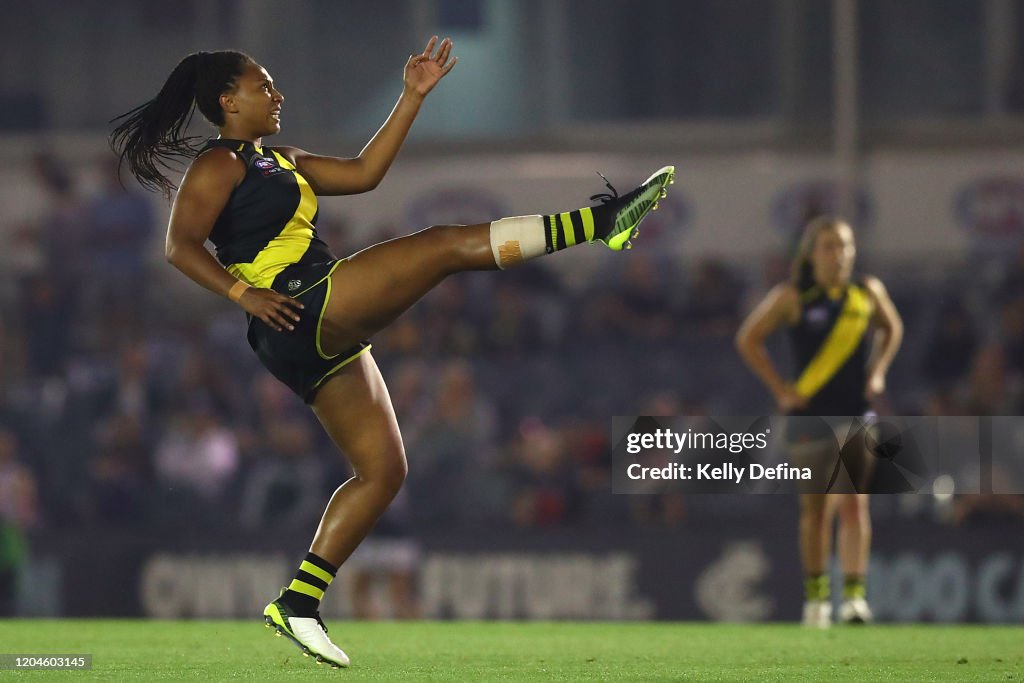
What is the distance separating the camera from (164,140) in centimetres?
541

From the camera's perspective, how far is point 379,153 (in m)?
5.50

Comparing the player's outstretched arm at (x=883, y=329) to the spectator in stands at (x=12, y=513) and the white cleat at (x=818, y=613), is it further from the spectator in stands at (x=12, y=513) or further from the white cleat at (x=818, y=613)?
the spectator in stands at (x=12, y=513)

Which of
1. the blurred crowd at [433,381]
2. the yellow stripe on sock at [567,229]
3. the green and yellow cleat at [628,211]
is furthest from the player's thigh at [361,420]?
the blurred crowd at [433,381]

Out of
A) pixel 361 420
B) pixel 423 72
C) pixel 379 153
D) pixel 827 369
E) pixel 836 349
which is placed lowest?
pixel 361 420

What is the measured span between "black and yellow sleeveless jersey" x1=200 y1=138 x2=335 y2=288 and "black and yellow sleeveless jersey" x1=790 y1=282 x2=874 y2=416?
142 inches

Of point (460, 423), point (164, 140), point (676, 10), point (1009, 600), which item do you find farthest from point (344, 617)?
point (676, 10)

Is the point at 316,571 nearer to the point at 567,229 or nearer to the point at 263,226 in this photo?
the point at 263,226

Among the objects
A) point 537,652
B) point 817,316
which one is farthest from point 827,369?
point 537,652

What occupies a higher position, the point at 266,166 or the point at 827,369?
the point at 266,166

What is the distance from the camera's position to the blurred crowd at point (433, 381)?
Result: 10.9 m

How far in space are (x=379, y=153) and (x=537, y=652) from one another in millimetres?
1994

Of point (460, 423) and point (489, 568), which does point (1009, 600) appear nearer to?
point (489, 568)

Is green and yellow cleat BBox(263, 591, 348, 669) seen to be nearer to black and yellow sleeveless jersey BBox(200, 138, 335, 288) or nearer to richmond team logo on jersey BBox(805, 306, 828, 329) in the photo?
black and yellow sleeveless jersey BBox(200, 138, 335, 288)

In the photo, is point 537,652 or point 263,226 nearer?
point 263,226
